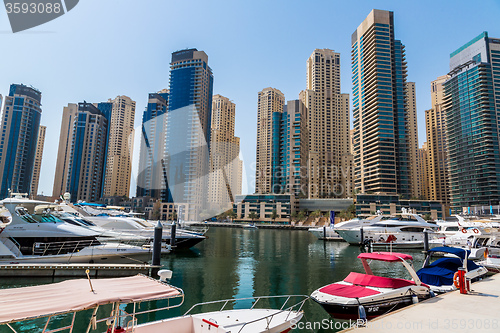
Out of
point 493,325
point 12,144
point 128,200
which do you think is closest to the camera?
point 493,325

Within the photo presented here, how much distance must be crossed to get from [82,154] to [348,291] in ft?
431

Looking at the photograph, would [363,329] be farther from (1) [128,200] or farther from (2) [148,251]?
(1) [128,200]

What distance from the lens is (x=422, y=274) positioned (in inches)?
A: 559

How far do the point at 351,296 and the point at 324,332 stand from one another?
5.36 ft

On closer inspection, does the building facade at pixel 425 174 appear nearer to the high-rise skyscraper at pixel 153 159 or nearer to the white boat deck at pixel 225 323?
the high-rise skyscraper at pixel 153 159

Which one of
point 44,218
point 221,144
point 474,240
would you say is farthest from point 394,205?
point 44,218

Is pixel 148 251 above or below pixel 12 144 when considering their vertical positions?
below

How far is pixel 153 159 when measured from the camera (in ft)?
415

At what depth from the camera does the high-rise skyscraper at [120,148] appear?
139 m

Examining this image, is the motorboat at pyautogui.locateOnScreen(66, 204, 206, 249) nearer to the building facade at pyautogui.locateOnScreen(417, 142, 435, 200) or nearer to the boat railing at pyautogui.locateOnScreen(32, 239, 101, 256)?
the boat railing at pyautogui.locateOnScreen(32, 239, 101, 256)

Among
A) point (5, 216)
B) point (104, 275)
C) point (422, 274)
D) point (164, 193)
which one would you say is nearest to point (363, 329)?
point (422, 274)

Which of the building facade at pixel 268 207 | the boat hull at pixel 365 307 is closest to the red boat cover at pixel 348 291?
the boat hull at pixel 365 307

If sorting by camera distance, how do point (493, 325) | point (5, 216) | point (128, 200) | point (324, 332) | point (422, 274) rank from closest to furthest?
point (493, 325) < point (324, 332) < point (422, 274) < point (5, 216) < point (128, 200)

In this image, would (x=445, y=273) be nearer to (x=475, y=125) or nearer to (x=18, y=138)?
(x=475, y=125)
